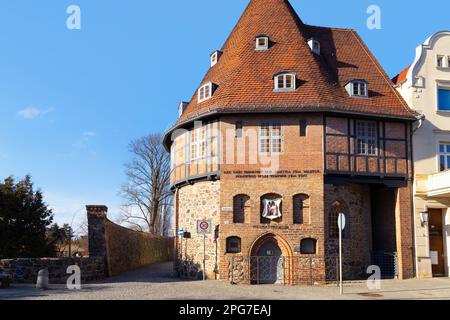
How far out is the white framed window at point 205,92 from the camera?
24281mm

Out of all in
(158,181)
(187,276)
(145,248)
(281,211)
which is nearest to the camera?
(281,211)

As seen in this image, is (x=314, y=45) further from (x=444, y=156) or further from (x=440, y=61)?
(x=444, y=156)

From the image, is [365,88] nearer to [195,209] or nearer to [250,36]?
[250,36]

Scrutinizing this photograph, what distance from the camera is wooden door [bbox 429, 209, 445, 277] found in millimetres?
23797

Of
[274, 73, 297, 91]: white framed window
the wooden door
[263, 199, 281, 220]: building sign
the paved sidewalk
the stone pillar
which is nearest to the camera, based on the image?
the paved sidewalk

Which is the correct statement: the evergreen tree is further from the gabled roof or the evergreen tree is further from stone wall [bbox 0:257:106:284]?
the gabled roof

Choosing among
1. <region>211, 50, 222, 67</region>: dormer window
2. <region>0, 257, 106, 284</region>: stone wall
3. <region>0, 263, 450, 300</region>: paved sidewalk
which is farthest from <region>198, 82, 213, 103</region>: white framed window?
<region>0, 257, 106, 284</region>: stone wall

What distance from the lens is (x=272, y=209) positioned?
22031 mm

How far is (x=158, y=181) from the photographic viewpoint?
4600cm

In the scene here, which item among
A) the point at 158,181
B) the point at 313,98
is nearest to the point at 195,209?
the point at 313,98

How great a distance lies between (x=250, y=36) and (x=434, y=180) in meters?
11.2

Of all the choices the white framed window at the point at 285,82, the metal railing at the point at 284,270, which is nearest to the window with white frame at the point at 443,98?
the white framed window at the point at 285,82

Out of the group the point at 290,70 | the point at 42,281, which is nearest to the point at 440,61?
the point at 290,70

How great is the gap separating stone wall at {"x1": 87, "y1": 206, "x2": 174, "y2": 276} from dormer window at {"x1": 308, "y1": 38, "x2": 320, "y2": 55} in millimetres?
12609
